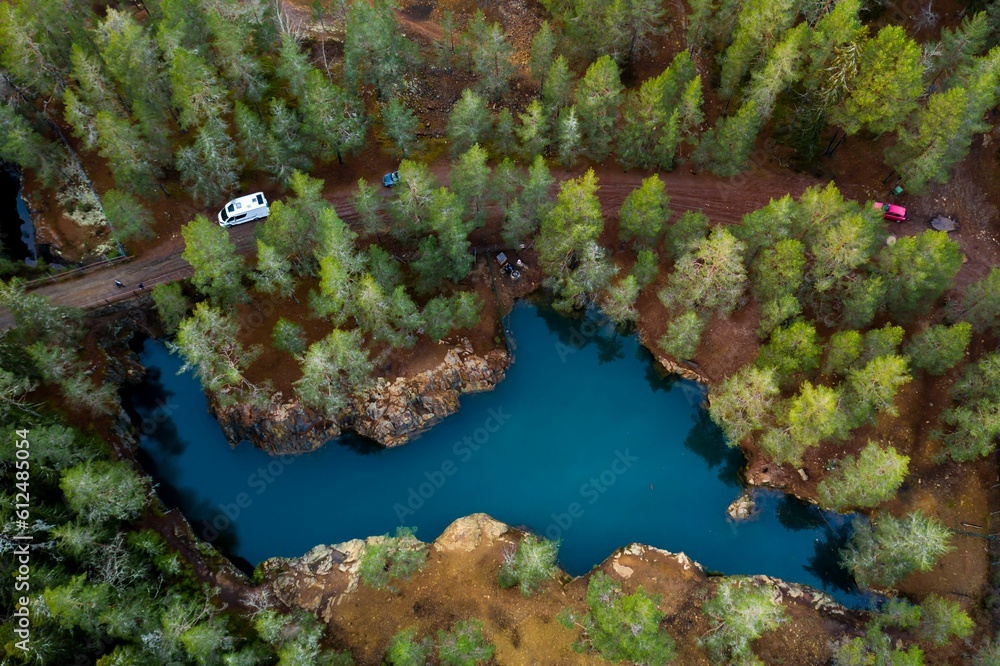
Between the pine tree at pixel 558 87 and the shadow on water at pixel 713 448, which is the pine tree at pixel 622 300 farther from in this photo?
the pine tree at pixel 558 87

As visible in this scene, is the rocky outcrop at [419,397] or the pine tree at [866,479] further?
the rocky outcrop at [419,397]

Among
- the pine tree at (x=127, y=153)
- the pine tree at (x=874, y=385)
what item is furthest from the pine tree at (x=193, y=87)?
the pine tree at (x=874, y=385)

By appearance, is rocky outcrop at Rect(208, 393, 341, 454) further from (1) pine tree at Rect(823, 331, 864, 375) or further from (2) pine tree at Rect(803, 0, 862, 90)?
(2) pine tree at Rect(803, 0, 862, 90)

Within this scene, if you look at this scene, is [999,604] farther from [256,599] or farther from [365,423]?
[256,599]

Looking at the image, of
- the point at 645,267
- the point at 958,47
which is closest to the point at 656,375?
the point at 645,267

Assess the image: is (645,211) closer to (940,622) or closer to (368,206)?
(368,206)

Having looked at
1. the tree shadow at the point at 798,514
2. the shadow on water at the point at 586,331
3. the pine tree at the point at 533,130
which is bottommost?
the tree shadow at the point at 798,514

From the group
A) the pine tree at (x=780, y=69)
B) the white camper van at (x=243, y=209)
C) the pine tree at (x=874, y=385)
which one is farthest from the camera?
the white camper van at (x=243, y=209)
